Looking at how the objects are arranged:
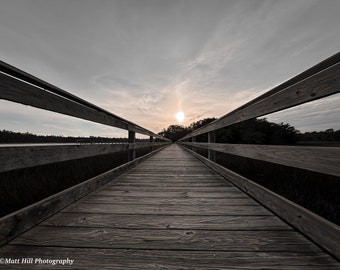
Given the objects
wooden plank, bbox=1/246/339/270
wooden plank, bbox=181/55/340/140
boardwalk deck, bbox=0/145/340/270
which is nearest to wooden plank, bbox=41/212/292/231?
boardwalk deck, bbox=0/145/340/270

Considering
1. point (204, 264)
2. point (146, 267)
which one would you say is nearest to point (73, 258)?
point (146, 267)

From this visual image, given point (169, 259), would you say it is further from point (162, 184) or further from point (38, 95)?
point (162, 184)

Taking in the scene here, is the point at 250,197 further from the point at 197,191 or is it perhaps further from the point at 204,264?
the point at 204,264

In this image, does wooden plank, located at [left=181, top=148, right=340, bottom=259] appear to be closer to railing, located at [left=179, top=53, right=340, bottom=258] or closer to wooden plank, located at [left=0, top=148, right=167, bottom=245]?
railing, located at [left=179, top=53, right=340, bottom=258]

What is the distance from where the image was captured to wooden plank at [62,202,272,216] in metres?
1.62

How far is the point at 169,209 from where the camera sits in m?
1.71

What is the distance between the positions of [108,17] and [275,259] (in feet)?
23.2

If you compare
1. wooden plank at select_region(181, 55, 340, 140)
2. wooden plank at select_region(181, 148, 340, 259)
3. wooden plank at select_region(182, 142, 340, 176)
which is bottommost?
wooden plank at select_region(181, 148, 340, 259)

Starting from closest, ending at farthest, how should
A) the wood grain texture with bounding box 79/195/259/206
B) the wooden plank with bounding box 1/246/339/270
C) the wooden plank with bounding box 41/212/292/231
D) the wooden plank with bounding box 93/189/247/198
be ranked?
1. the wooden plank with bounding box 1/246/339/270
2. the wooden plank with bounding box 41/212/292/231
3. the wood grain texture with bounding box 79/195/259/206
4. the wooden plank with bounding box 93/189/247/198

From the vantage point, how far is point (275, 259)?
0.99m

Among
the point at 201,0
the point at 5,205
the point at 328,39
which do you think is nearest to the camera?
the point at 5,205

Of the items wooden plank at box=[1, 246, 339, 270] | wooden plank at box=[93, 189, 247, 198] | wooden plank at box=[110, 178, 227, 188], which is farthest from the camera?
wooden plank at box=[110, 178, 227, 188]

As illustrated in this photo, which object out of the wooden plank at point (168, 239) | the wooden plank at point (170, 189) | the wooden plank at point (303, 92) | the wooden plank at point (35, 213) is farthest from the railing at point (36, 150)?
the wooden plank at point (303, 92)

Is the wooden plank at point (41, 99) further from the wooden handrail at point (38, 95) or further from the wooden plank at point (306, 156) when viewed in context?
the wooden plank at point (306, 156)
